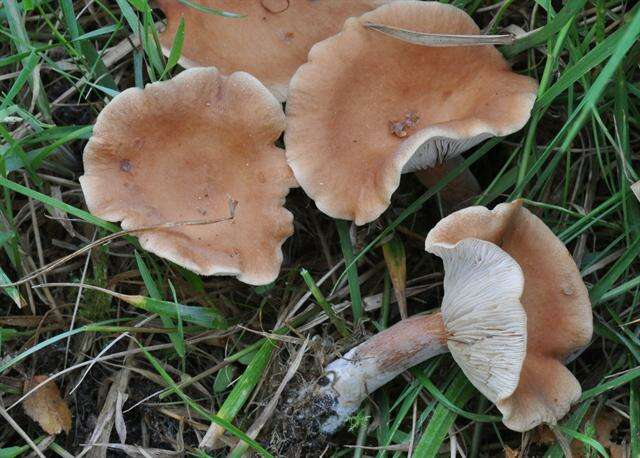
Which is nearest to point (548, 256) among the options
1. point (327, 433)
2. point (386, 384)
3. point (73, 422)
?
point (386, 384)

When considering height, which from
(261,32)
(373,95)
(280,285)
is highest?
(261,32)

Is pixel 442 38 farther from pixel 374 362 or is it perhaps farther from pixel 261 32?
pixel 374 362

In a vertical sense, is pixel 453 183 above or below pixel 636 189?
below

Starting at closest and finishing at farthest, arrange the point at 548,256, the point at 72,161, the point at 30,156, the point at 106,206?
1. the point at 548,256
2. the point at 106,206
3. the point at 30,156
4. the point at 72,161

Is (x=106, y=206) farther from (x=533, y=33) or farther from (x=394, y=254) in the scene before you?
(x=533, y=33)

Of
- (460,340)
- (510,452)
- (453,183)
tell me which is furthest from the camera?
(453,183)

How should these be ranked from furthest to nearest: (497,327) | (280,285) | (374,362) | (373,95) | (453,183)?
(280,285) < (453,183) < (373,95) < (374,362) < (497,327)

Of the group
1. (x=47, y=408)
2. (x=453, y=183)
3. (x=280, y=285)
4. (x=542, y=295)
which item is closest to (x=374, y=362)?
(x=280, y=285)
